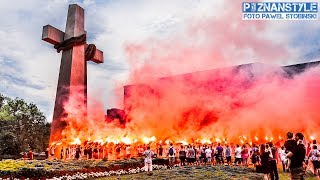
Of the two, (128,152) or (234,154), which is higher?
(128,152)

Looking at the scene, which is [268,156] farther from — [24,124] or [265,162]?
[24,124]

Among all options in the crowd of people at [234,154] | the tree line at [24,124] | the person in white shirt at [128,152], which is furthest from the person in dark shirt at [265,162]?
the tree line at [24,124]

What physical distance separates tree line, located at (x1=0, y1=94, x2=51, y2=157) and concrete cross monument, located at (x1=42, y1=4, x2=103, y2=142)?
1252 cm

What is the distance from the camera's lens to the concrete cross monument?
2638 cm

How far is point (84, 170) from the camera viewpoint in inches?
715

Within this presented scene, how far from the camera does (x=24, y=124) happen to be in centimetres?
4297

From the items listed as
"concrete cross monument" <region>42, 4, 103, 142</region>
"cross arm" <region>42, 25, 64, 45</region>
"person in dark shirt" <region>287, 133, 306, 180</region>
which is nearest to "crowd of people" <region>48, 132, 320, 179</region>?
"person in dark shirt" <region>287, 133, 306, 180</region>

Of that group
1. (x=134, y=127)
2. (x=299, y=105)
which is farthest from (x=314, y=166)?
(x=134, y=127)

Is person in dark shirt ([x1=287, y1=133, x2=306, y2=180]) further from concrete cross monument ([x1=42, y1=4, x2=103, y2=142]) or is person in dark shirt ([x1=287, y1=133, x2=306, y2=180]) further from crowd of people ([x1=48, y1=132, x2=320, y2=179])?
concrete cross monument ([x1=42, y1=4, x2=103, y2=142])

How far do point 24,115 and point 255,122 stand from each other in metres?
30.0

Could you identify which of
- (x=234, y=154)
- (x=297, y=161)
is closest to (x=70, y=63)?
(x=234, y=154)

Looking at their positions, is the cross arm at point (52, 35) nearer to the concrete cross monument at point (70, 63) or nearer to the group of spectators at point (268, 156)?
the concrete cross monument at point (70, 63)

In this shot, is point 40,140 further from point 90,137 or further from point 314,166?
point 314,166

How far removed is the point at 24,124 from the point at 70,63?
20.2m
